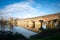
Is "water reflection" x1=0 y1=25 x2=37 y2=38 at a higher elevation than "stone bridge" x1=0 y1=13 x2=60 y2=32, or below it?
below

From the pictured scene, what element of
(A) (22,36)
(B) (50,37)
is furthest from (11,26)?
(B) (50,37)

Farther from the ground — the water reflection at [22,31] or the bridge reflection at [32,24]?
the bridge reflection at [32,24]

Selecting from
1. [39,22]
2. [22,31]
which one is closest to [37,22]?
[39,22]

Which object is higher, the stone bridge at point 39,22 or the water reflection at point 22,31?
the stone bridge at point 39,22

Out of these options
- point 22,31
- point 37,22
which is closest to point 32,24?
point 37,22

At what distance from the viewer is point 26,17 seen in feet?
11.6

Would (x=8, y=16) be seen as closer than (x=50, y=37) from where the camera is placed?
No

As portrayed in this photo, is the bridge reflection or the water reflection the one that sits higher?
the bridge reflection

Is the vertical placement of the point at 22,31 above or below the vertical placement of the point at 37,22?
below

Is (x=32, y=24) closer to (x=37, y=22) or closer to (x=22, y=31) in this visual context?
(x=37, y=22)

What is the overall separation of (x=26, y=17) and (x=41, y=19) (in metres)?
0.36

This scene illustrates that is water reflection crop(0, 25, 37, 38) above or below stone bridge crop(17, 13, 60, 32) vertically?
below

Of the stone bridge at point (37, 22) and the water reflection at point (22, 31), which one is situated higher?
the stone bridge at point (37, 22)

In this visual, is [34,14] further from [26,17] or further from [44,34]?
[44,34]
